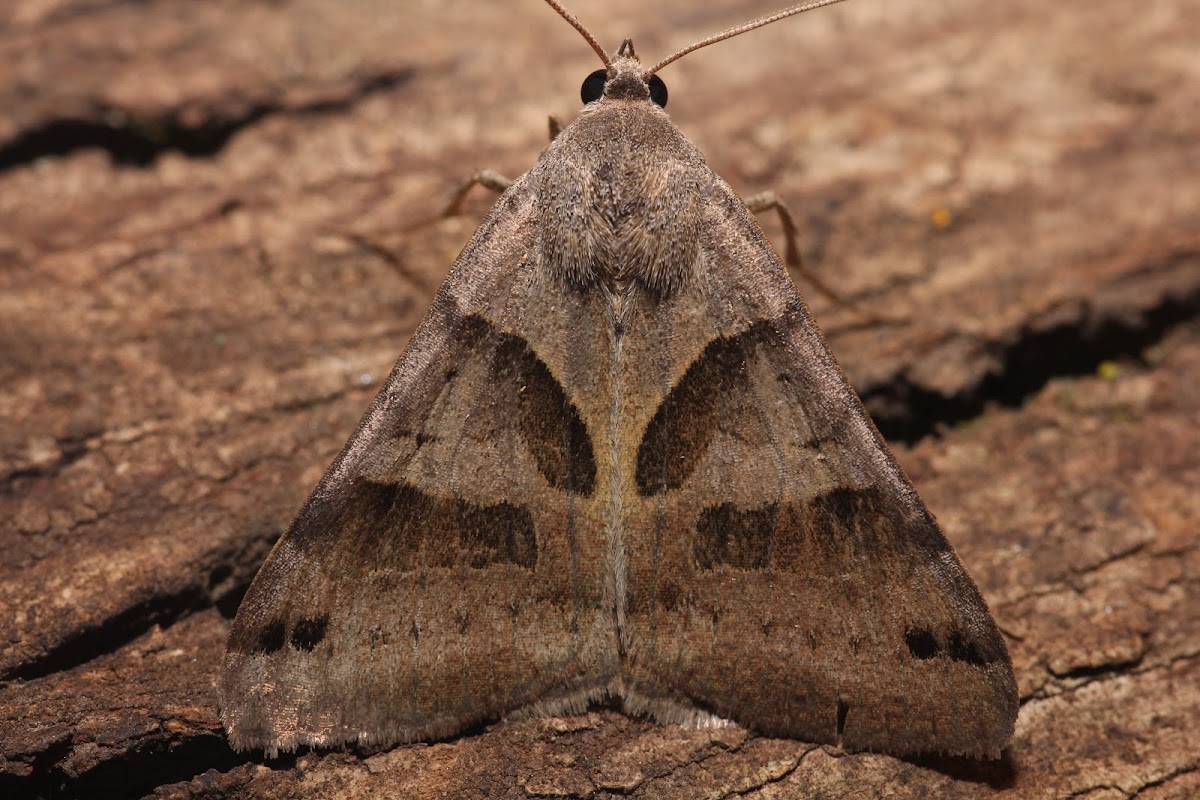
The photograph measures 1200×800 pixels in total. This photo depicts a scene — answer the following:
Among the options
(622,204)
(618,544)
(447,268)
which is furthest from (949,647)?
(447,268)

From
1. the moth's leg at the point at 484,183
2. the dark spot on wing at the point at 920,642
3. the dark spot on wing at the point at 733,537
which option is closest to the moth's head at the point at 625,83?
the moth's leg at the point at 484,183

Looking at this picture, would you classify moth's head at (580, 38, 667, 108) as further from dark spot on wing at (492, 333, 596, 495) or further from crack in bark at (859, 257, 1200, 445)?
crack in bark at (859, 257, 1200, 445)

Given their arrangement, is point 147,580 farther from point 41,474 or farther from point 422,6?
point 422,6

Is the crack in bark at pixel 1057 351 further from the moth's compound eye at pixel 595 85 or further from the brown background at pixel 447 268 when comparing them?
the moth's compound eye at pixel 595 85

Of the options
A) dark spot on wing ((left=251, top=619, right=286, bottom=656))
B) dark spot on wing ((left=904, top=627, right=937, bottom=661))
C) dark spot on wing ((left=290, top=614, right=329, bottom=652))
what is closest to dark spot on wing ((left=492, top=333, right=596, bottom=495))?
dark spot on wing ((left=290, top=614, right=329, bottom=652))

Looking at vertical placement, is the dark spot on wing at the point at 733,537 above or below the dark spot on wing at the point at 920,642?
above

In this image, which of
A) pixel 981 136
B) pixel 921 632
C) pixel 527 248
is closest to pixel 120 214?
pixel 527 248

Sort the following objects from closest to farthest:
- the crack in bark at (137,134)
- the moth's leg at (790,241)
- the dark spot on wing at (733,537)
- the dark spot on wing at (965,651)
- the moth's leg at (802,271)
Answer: the dark spot on wing at (965,651)
the dark spot on wing at (733,537)
the moth's leg at (790,241)
the moth's leg at (802,271)
the crack in bark at (137,134)
